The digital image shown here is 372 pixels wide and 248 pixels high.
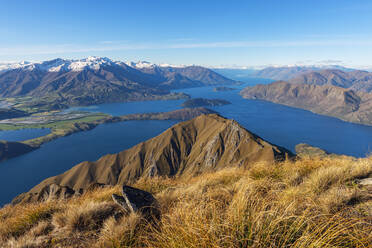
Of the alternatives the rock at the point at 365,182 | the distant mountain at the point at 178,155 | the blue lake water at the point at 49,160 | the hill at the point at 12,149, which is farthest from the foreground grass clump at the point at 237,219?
the hill at the point at 12,149

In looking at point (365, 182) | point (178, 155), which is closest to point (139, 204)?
point (365, 182)

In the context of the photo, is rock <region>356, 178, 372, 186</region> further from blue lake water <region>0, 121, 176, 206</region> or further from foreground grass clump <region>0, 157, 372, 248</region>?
blue lake water <region>0, 121, 176, 206</region>

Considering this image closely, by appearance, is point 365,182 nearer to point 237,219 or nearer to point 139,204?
point 237,219

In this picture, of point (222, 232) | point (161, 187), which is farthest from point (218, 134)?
point (222, 232)

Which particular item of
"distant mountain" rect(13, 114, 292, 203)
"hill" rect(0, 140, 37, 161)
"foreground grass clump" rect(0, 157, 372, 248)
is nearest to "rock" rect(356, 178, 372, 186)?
"foreground grass clump" rect(0, 157, 372, 248)

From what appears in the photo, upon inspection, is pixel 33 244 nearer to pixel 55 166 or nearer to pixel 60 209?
pixel 60 209
